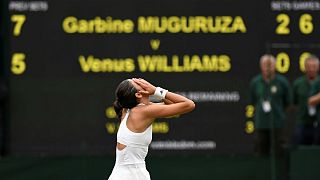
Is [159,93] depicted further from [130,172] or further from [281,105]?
[281,105]

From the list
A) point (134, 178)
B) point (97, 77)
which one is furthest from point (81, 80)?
point (134, 178)

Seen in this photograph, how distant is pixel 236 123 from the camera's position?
38.7ft

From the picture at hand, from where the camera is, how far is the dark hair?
26.5 feet

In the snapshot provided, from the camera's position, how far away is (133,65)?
1174 cm

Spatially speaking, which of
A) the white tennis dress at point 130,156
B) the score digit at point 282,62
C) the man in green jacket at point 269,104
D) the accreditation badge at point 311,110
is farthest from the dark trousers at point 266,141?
the white tennis dress at point 130,156

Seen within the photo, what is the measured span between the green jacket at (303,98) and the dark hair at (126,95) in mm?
3562

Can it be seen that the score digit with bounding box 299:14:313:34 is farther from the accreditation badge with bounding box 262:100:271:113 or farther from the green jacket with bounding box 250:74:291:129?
the accreditation badge with bounding box 262:100:271:113

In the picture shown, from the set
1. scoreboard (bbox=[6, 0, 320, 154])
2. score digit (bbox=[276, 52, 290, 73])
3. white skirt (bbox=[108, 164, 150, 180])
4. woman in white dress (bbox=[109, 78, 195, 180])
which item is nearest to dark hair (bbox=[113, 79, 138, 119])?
woman in white dress (bbox=[109, 78, 195, 180])

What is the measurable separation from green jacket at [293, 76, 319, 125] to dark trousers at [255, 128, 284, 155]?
0.30 meters

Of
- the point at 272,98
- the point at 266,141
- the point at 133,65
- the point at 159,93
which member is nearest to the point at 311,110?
the point at 272,98

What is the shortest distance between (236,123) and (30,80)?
2447 millimetres

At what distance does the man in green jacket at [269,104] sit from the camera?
11484 mm

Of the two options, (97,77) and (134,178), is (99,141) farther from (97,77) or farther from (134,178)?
(134,178)

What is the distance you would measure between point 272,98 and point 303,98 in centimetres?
40
